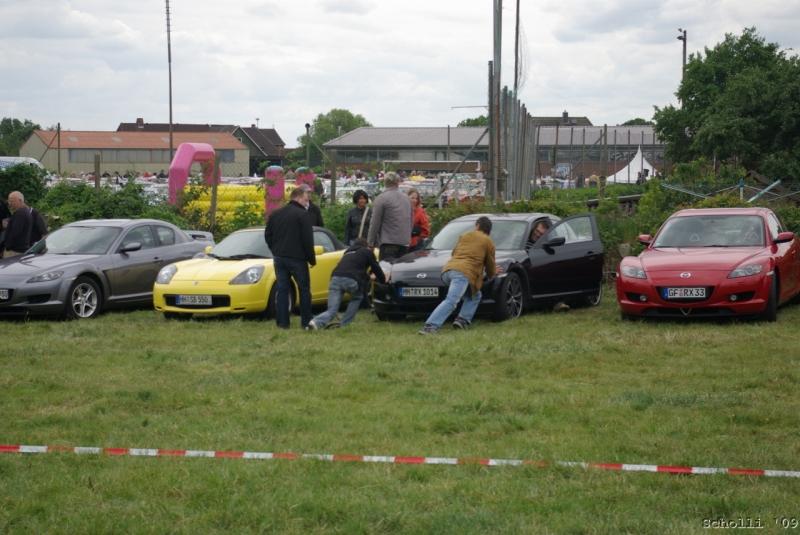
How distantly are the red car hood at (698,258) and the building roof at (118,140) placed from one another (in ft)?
297

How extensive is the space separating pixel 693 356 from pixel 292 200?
5226 millimetres

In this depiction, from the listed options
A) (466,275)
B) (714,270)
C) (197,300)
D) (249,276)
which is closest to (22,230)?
(197,300)

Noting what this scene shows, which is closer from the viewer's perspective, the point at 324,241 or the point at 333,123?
the point at 324,241

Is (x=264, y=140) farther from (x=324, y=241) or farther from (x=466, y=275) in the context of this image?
(x=466, y=275)

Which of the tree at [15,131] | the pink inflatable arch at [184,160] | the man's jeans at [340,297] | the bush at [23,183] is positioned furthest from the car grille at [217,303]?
the tree at [15,131]

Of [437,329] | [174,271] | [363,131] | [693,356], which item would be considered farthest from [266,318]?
[363,131]

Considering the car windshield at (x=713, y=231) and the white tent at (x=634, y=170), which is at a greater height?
the white tent at (x=634, y=170)

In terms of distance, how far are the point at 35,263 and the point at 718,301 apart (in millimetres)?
8743

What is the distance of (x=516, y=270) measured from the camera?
47.7 ft

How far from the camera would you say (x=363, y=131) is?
118250 mm

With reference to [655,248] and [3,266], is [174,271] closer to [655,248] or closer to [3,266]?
[3,266]

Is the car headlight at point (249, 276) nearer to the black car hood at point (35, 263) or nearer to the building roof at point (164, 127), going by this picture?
the black car hood at point (35, 263)

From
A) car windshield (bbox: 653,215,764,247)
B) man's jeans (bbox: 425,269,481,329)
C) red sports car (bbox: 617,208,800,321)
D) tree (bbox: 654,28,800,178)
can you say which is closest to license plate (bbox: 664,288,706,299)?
red sports car (bbox: 617,208,800,321)

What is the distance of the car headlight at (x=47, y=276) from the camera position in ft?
48.5
